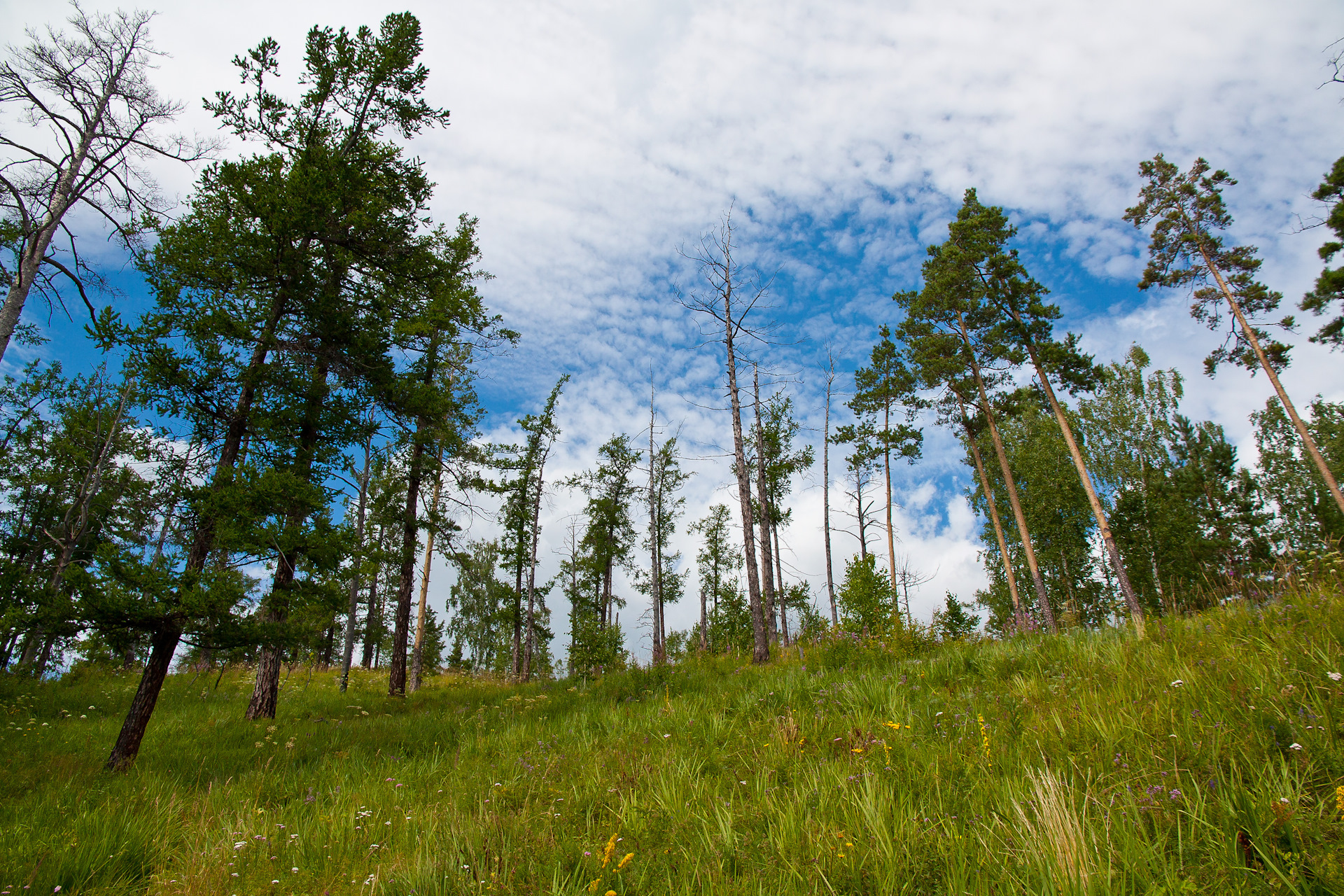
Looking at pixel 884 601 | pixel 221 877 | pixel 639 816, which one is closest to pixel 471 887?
pixel 639 816

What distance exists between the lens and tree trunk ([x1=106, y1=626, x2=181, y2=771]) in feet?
20.5

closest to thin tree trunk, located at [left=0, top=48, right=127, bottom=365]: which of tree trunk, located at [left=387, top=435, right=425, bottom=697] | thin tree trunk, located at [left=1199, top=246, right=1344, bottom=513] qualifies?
tree trunk, located at [left=387, top=435, right=425, bottom=697]

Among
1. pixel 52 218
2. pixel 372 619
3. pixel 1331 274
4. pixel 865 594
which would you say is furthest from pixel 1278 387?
pixel 372 619

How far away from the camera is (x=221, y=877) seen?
297 centimetres

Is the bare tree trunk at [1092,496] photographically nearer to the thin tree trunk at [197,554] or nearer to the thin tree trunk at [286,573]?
the thin tree trunk at [286,573]

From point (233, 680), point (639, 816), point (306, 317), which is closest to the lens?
point (639, 816)

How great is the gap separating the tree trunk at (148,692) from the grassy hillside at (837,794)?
375 mm

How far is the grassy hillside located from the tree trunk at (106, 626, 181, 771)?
1.23 feet

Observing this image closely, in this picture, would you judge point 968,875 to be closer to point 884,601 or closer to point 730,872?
point 730,872

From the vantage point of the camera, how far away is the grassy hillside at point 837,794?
210cm

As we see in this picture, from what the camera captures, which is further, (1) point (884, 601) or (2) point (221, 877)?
(1) point (884, 601)

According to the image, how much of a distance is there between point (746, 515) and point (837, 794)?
32.3ft

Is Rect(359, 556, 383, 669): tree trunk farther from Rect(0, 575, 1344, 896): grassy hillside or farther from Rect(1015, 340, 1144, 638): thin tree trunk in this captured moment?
Rect(1015, 340, 1144, 638): thin tree trunk

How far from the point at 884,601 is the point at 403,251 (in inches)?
517
